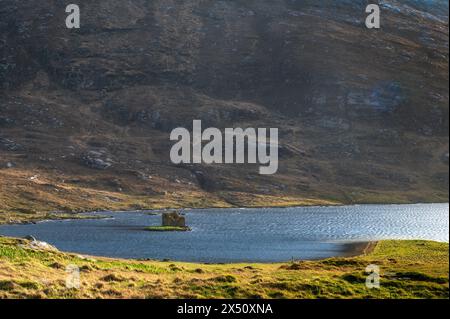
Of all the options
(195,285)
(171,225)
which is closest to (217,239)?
(171,225)

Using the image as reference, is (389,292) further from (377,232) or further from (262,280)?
(377,232)

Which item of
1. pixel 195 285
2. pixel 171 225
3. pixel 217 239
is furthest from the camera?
pixel 171 225

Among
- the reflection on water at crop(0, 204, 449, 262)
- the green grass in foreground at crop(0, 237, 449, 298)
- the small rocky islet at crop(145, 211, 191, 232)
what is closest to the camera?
the green grass in foreground at crop(0, 237, 449, 298)

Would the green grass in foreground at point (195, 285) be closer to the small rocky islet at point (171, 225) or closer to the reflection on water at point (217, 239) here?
the reflection on water at point (217, 239)

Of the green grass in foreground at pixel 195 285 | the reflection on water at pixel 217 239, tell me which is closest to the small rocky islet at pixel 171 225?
the reflection on water at pixel 217 239

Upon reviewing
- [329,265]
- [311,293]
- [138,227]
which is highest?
[311,293]

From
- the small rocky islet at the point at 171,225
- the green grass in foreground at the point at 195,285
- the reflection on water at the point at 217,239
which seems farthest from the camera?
the small rocky islet at the point at 171,225

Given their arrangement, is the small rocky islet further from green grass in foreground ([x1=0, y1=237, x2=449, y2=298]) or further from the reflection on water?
green grass in foreground ([x1=0, y1=237, x2=449, y2=298])

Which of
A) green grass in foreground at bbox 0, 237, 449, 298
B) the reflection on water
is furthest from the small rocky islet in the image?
green grass in foreground at bbox 0, 237, 449, 298

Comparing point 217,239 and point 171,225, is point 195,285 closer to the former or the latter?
point 217,239

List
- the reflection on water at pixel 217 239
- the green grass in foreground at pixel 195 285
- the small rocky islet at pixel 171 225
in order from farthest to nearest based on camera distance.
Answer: the small rocky islet at pixel 171 225 < the reflection on water at pixel 217 239 < the green grass in foreground at pixel 195 285
